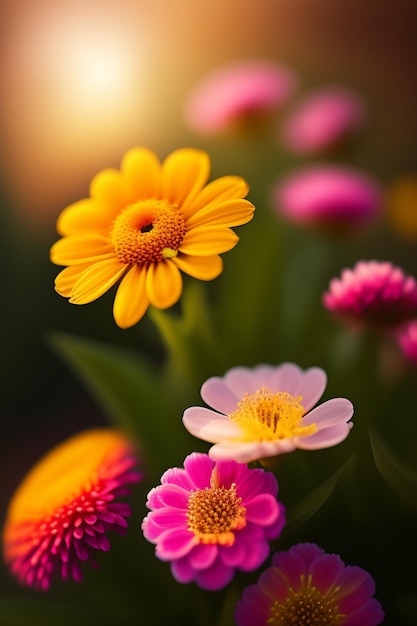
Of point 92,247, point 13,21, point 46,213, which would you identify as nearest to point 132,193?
point 92,247

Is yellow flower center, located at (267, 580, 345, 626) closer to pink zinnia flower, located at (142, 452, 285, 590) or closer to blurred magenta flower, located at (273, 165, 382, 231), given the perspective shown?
pink zinnia flower, located at (142, 452, 285, 590)

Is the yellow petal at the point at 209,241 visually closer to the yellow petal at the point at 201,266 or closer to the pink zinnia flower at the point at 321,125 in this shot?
the yellow petal at the point at 201,266

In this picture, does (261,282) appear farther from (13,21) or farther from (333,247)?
(13,21)

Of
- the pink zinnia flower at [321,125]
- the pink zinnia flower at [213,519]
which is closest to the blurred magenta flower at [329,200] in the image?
the pink zinnia flower at [321,125]

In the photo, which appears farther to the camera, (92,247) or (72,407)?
(72,407)

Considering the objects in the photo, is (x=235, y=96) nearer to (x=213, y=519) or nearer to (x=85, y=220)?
(x=85, y=220)
